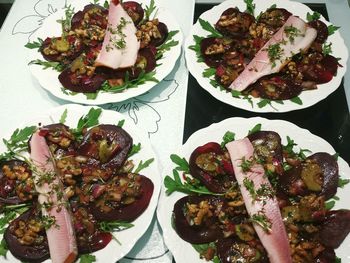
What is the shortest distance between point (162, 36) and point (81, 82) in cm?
72

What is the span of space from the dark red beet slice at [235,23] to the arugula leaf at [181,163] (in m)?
1.15

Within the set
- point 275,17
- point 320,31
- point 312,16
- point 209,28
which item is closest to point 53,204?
point 209,28

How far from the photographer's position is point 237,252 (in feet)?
6.92

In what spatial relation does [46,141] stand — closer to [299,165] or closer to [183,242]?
[183,242]

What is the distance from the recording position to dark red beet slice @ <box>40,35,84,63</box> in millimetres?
3043

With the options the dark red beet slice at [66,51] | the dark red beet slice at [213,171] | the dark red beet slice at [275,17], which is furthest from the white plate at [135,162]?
the dark red beet slice at [275,17]

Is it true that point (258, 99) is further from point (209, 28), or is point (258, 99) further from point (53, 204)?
point (53, 204)

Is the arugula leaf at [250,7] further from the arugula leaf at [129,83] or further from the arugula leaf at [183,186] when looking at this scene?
the arugula leaf at [183,186]

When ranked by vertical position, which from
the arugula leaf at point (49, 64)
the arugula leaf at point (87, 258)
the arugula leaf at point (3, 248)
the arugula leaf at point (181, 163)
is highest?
the arugula leaf at point (49, 64)

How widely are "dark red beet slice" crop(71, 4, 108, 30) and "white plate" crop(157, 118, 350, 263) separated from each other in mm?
1274

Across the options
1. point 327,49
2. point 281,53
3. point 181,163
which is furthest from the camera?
point 327,49

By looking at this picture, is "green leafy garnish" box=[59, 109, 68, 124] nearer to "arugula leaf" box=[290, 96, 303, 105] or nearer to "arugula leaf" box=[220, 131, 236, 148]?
"arugula leaf" box=[220, 131, 236, 148]

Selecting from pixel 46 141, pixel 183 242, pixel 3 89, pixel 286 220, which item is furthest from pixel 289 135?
pixel 3 89

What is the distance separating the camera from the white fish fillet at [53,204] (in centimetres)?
212
